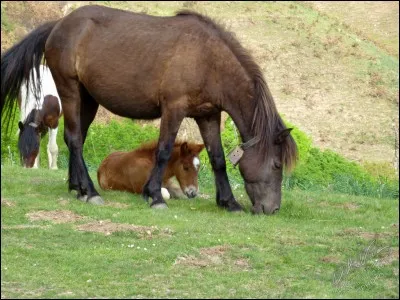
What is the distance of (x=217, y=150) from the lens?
1124cm

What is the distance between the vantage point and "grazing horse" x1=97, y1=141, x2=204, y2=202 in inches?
449

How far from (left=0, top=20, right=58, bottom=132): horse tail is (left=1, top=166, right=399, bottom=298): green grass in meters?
1.30

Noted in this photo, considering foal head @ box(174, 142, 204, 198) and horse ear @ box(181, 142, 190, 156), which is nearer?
foal head @ box(174, 142, 204, 198)

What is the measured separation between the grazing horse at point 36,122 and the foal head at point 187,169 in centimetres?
438

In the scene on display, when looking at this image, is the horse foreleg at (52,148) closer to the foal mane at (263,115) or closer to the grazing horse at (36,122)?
the grazing horse at (36,122)

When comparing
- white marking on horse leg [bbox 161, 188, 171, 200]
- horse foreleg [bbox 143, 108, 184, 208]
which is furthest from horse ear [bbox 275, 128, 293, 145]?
white marking on horse leg [bbox 161, 188, 171, 200]

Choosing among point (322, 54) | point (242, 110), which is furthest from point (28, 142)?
point (322, 54)

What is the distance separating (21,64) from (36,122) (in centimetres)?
368

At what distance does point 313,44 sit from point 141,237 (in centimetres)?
2519

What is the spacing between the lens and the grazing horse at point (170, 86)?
10750 mm

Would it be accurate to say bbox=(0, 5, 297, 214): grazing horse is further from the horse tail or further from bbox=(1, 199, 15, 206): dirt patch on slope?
bbox=(1, 199, 15, 206): dirt patch on slope

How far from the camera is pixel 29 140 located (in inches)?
605

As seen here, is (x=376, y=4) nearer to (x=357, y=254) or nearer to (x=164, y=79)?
(x=164, y=79)

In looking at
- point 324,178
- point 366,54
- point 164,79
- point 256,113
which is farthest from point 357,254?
point 366,54
